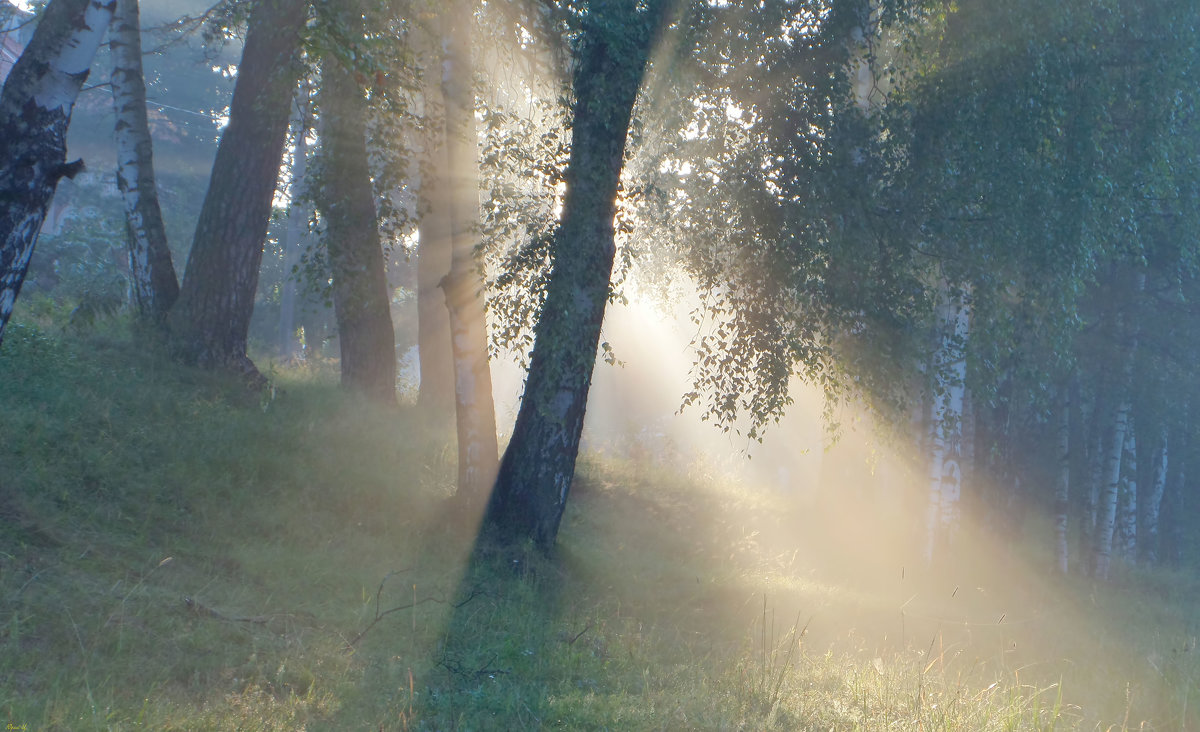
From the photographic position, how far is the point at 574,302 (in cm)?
981

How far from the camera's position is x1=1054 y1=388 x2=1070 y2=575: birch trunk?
19250 millimetres

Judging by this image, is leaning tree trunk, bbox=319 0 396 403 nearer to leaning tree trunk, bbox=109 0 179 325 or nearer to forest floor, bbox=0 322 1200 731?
forest floor, bbox=0 322 1200 731

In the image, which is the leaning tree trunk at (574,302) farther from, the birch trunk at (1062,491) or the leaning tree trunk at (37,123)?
the birch trunk at (1062,491)

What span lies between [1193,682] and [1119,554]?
1538cm

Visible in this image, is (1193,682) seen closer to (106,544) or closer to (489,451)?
(489,451)

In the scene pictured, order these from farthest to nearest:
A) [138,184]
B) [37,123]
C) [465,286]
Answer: [138,184]
[465,286]
[37,123]

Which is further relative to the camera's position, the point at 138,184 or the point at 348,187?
the point at 138,184

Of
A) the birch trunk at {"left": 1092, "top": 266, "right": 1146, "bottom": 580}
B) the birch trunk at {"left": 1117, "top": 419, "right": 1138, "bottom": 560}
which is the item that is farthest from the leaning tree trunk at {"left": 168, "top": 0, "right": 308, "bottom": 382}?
the birch trunk at {"left": 1117, "top": 419, "right": 1138, "bottom": 560}

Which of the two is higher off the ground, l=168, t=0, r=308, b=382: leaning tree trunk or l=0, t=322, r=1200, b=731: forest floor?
l=168, t=0, r=308, b=382: leaning tree trunk

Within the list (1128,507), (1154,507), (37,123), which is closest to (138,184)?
(37,123)

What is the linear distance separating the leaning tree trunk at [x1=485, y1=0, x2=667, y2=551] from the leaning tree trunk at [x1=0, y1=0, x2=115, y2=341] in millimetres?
4643

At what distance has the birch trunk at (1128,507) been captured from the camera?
21688 millimetres

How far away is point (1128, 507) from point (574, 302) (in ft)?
60.4

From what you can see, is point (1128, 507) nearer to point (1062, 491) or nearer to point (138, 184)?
point (1062, 491)
